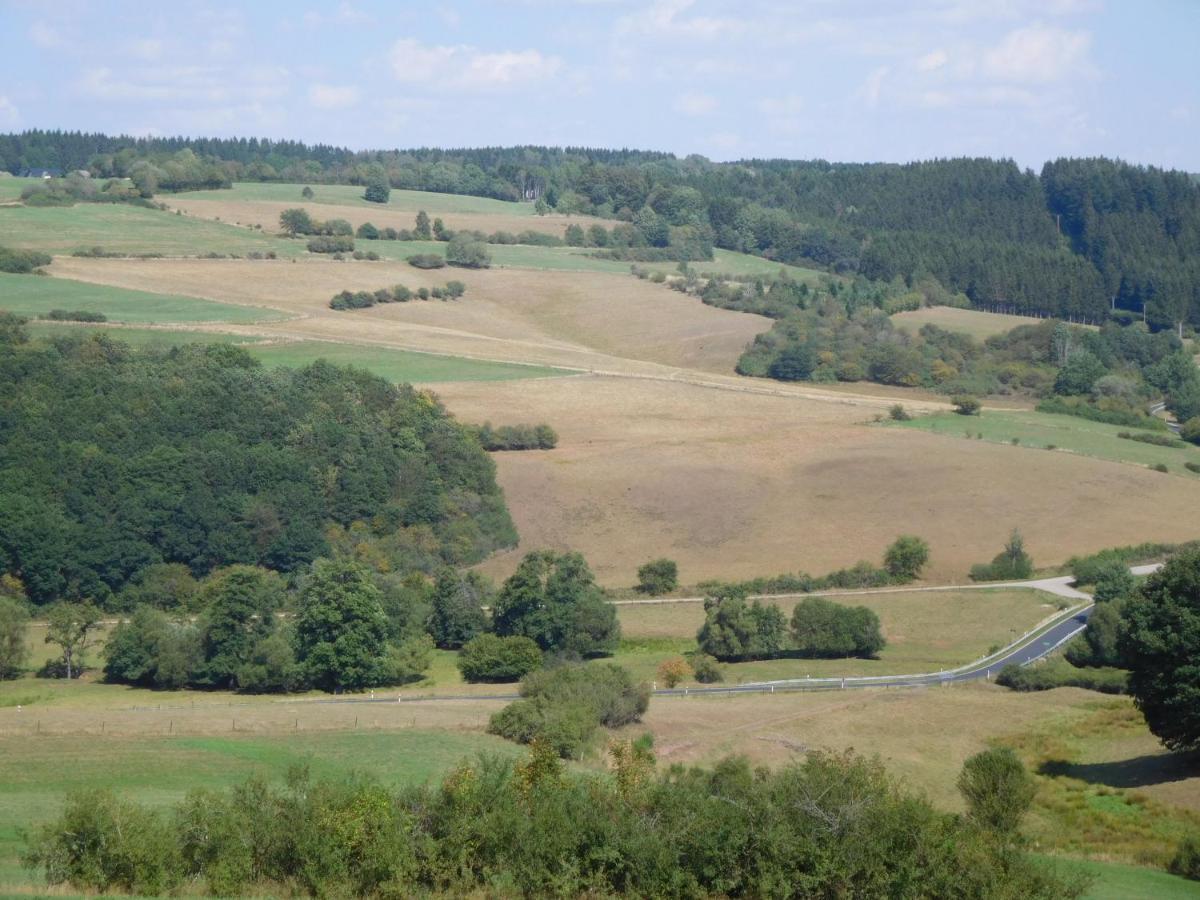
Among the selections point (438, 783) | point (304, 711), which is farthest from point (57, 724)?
point (438, 783)

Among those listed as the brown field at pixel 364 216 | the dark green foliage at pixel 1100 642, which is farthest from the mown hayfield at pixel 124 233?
the dark green foliage at pixel 1100 642

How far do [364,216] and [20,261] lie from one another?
51.9 m

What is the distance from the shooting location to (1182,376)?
435 ft

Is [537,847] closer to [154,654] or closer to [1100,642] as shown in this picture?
[154,654]

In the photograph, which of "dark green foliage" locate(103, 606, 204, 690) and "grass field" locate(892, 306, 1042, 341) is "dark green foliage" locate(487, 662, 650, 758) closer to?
"dark green foliage" locate(103, 606, 204, 690)

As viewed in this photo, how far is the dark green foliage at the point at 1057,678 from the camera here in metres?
56.6

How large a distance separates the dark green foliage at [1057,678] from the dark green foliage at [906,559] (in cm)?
1908

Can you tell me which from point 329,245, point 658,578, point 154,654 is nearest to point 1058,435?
point 658,578

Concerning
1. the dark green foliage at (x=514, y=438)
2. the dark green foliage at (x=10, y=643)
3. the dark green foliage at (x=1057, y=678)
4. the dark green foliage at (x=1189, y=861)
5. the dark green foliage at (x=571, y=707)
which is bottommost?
the dark green foliage at (x=10, y=643)

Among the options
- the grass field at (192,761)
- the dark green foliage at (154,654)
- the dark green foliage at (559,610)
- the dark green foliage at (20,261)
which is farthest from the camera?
the dark green foliage at (20,261)

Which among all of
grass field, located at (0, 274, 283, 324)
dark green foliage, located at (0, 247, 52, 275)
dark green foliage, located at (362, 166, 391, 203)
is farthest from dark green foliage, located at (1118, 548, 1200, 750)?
dark green foliage, located at (362, 166, 391, 203)

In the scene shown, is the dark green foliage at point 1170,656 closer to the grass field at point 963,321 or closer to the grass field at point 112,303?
the grass field at point 112,303

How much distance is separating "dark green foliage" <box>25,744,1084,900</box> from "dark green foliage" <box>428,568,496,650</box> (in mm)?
38418

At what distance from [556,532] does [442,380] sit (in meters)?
27.1
